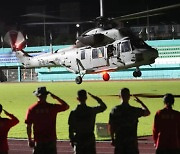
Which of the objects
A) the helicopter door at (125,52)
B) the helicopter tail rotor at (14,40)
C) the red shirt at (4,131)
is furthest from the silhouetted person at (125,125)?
the helicopter tail rotor at (14,40)

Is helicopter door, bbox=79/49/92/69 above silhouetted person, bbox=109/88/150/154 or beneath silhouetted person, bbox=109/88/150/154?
above

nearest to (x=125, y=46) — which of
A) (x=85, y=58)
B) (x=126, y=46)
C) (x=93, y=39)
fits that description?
(x=126, y=46)

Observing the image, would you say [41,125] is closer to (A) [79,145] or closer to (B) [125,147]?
(A) [79,145]

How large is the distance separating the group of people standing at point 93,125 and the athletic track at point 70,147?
307 cm

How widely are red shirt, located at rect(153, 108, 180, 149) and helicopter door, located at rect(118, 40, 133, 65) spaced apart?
1798 centimetres

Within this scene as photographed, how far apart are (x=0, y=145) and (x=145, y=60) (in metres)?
17.8

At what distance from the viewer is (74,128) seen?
7.51 metres

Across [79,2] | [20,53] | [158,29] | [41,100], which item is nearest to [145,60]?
[20,53]

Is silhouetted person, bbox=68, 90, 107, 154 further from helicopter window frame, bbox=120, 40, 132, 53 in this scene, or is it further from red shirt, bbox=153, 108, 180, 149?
helicopter window frame, bbox=120, 40, 132, 53

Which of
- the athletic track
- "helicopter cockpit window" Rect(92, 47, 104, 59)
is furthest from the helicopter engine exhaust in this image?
the athletic track

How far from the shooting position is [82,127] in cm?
750

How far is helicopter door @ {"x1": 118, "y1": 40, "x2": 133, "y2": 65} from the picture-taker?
25.1m

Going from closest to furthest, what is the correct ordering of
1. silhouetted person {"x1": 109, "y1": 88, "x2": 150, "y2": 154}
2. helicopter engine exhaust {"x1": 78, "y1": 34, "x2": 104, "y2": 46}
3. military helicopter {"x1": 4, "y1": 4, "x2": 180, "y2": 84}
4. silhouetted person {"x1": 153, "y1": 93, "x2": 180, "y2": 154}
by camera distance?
1. silhouetted person {"x1": 153, "y1": 93, "x2": 180, "y2": 154}
2. silhouetted person {"x1": 109, "y1": 88, "x2": 150, "y2": 154}
3. military helicopter {"x1": 4, "y1": 4, "x2": 180, "y2": 84}
4. helicopter engine exhaust {"x1": 78, "y1": 34, "x2": 104, "y2": 46}

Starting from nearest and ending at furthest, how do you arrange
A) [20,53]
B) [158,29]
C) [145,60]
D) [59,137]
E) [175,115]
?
[175,115] < [59,137] < [145,60] < [20,53] < [158,29]
